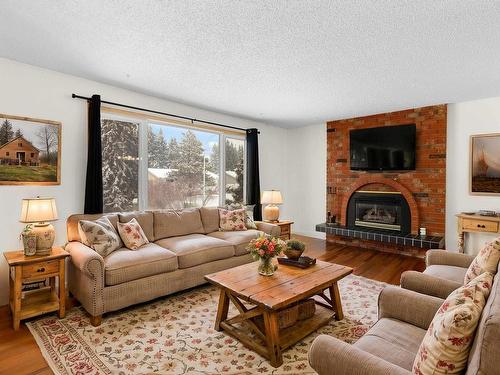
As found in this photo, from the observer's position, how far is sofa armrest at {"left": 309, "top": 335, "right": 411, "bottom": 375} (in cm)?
113

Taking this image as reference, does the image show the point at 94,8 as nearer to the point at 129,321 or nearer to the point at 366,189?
the point at 129,321

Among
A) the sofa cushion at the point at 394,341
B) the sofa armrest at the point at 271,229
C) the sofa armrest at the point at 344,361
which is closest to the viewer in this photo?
the sofa armrest at the point at 344,361

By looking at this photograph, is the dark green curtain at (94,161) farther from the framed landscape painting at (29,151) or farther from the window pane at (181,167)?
the window pane at (181,167)

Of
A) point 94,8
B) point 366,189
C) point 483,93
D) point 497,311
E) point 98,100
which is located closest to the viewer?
point 497,311

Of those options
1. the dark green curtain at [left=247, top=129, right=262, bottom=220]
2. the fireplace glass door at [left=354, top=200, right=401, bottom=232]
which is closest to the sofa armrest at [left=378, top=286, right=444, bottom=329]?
the fireplace glass door at [left=354, top=200, right=401, bottom=232]

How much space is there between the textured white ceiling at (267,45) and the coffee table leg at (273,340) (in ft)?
7.28

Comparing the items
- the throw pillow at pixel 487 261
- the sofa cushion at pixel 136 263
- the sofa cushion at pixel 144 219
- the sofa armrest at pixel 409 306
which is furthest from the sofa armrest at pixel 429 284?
the sofa cushion at pixel 144 219

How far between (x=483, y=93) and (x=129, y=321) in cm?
520

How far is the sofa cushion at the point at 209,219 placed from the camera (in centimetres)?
408

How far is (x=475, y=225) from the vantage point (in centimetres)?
387

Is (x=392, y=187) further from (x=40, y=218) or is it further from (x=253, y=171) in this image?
(x=40, y=218)

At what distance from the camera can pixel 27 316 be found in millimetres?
2441

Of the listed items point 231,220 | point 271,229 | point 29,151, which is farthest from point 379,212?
point 29,151

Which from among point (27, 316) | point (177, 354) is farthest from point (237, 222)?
point (27, 316)
